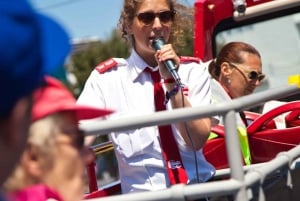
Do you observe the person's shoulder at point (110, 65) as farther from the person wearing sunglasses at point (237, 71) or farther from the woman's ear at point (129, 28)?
the person wearing sunglasses at point (237, 71)

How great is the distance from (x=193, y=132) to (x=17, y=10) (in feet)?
5.48

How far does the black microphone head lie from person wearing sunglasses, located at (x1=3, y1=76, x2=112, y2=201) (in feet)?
4.57

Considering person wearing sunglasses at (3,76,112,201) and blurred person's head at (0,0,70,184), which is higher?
blurred person's head at (0,0,70,184)

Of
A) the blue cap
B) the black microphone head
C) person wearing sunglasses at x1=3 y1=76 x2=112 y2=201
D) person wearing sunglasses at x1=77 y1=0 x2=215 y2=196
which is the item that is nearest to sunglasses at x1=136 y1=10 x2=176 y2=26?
person wearing sunglasses at x1=77 y1=0 x2=215 y2=196

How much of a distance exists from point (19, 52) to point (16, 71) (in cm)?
3

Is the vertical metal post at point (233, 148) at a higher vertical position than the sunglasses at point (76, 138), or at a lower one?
lower

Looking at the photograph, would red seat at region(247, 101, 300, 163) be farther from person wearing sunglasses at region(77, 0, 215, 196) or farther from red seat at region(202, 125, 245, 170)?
person wearing sunglasses at region(77, 0, 215, 196)

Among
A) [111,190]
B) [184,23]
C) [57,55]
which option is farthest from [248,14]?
[57,55]

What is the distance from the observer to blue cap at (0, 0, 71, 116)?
100 centimetres

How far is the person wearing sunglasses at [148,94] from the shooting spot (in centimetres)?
270

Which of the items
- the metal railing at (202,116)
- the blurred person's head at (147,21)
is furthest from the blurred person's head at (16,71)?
the blurred person's head at (147,21)

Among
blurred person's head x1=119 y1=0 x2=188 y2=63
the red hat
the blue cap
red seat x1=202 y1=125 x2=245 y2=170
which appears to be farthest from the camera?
red seat x1=202 y1=125 x2=245 y2=170

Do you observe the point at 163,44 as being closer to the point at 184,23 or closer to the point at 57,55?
the point at 184,23

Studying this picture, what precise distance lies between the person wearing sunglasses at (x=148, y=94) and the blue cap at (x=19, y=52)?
1.59 metres
